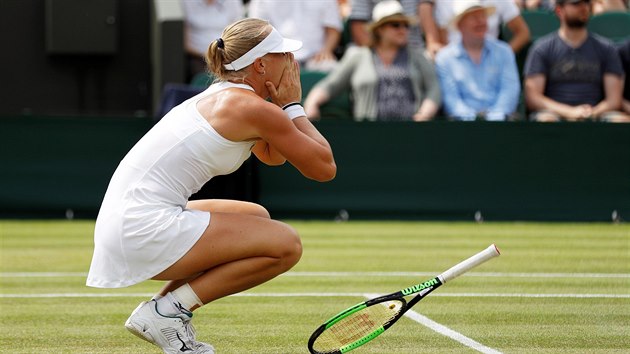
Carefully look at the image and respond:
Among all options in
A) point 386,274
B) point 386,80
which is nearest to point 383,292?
point 386,274

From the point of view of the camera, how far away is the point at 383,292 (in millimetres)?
7164

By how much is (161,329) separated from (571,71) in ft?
28.0

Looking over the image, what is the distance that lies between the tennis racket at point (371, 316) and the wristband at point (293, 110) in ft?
2.68

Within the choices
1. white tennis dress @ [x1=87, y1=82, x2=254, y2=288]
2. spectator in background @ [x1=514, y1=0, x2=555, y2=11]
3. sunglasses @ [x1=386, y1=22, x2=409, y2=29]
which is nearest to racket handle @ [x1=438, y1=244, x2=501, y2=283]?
white tennis dress @ [x1=87, y1=82, x2=254, y2=288]

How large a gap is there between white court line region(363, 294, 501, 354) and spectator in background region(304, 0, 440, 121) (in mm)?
6035

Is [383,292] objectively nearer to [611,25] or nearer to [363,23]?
[363,23]

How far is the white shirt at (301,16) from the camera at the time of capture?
44.0ft


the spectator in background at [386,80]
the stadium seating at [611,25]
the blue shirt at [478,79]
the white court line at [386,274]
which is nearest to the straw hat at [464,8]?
the blue shirt at [478,79]

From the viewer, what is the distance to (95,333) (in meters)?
5.74

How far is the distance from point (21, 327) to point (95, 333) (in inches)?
17.5

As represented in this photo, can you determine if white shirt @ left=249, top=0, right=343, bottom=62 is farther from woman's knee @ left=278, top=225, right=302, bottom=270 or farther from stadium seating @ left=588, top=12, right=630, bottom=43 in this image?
woman's knee @ left=278, top=225, right=302, bottom=270

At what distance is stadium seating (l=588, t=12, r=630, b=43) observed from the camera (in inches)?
559

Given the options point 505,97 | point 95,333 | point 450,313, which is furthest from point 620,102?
point 95,333

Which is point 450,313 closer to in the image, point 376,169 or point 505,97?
point 376,169
